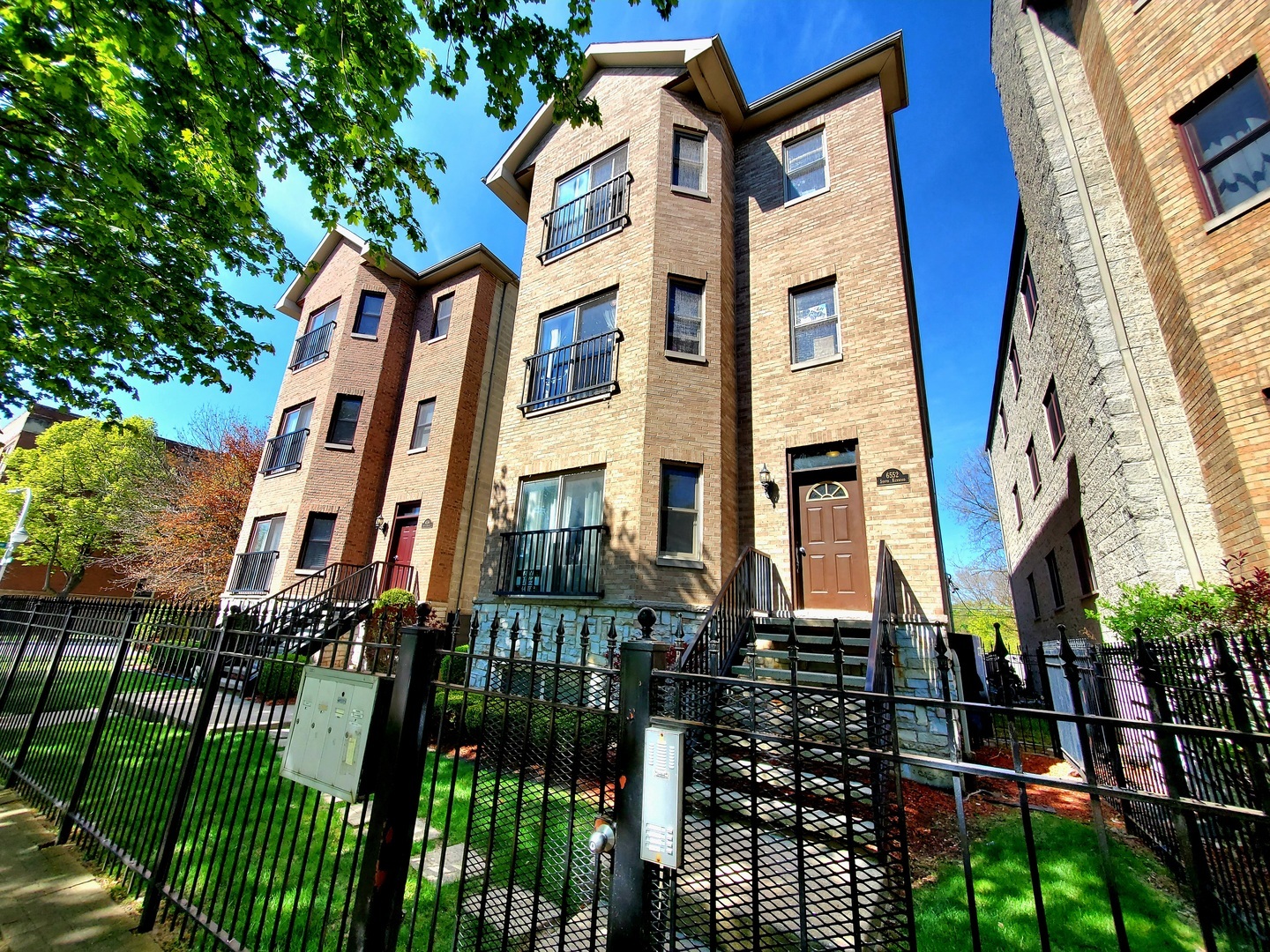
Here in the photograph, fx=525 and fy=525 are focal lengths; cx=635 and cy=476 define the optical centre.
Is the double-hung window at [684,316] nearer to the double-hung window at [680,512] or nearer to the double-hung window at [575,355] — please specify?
the double-hung window at [575,355]

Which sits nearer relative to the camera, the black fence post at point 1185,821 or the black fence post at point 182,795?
the black fence post at point 1185,821

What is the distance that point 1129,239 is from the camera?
829 centimetres

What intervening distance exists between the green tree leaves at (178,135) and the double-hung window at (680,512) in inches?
213

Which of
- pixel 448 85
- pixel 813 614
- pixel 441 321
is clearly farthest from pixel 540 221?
pixel 813 614

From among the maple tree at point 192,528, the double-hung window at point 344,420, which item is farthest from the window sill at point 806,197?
the maple tree at point 192,528

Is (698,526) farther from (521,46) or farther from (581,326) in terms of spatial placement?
(521,46)

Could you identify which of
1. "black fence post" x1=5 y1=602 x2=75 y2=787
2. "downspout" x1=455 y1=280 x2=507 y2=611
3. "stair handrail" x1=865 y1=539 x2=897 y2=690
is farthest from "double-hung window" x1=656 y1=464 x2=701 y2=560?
"downspout" x1=455 y1=280 x2=507 y2=611

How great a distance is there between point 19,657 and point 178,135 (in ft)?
21.1

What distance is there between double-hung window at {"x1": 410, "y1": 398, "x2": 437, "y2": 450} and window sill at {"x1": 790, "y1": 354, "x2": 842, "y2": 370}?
1089 centimetres

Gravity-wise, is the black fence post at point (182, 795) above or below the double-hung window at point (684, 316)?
below

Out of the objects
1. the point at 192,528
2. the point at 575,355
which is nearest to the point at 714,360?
the point at 575,355

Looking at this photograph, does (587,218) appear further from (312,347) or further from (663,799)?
(663,799)

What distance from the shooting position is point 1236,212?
6.60m

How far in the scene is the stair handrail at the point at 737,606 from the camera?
20.0ft
